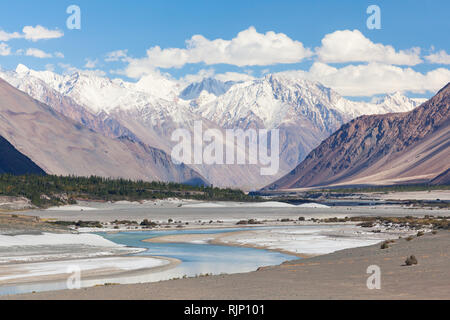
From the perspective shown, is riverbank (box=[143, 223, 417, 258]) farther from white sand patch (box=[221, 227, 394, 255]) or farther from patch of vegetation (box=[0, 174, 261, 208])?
patch of vegetation (box=[0, 174, 261, 208])

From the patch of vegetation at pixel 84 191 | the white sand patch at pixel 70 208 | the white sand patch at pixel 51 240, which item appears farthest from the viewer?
the patch of vegetation at pixel 84 191

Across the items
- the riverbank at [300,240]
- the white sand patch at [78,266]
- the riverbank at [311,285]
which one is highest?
the riverbank at [311,285]

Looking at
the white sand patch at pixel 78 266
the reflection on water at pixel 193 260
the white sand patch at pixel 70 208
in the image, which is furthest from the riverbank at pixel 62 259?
the white sand patch at pixel 70 208

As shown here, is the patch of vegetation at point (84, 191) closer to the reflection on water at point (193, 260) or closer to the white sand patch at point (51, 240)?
the reflection on water at point (193, 260)

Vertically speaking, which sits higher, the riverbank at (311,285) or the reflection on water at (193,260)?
the riverbank at (311,285)

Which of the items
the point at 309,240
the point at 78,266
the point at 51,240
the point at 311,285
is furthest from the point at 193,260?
the point at 311,285

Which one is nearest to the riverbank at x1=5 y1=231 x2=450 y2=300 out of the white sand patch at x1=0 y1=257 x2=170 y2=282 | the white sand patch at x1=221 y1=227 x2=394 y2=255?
the white sand patch at x1=0 y1=257 x2=170 y2=282
